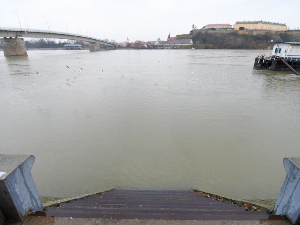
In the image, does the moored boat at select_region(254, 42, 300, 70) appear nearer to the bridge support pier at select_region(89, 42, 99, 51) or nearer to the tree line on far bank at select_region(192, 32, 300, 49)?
the bridge support pier at select_region(89, 42, 99, 51)

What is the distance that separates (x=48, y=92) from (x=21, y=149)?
863 centimetres

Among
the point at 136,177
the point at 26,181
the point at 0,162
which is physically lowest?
the point at 136,177

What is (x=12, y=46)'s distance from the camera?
48.9m

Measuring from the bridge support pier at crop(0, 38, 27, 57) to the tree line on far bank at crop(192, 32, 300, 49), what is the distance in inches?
3937

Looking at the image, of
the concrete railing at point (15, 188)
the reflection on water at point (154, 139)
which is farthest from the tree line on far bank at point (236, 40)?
the concrete railing at point (15, 188)

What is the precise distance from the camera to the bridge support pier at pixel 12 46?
48.1m

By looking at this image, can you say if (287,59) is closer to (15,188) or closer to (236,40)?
(15,188)

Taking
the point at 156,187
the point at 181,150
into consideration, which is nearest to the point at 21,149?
the point at 156,187

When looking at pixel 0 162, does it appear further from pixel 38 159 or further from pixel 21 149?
pixel 21 149

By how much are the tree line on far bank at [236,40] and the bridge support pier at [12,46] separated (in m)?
100.0

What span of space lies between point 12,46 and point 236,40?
4289 inches

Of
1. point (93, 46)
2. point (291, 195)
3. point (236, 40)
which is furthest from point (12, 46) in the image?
point (236, 40)

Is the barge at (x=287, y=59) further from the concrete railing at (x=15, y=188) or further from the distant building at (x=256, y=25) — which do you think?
the distant building at (x=256, y=25)

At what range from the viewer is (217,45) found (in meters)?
112
